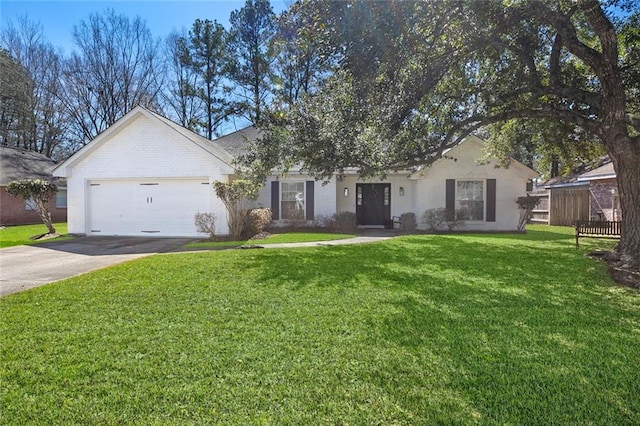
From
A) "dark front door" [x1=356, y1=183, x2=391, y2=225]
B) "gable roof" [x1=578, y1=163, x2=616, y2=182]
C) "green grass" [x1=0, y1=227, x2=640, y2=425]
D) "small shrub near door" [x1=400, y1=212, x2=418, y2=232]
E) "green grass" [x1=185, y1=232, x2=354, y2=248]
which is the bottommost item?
"green grass" [x1=0, y1=227, x2=640, y2=425]

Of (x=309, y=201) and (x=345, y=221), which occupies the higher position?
(x=309, y=201)

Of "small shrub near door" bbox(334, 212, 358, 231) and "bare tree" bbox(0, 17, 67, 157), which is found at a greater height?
"bare tree" bbox(0, 17, 67, 157)

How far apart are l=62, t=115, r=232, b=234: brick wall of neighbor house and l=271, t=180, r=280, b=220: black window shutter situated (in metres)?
2.90

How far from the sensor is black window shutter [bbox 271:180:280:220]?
15.7m

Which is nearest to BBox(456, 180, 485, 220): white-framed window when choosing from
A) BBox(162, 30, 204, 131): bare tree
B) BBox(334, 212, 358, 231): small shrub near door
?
BBox(334, 212, 358, 231): small shrub near door

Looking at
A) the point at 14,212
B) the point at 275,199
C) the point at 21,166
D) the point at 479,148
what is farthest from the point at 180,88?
the point at 479,148

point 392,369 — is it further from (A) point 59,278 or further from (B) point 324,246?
(B) point 324,246

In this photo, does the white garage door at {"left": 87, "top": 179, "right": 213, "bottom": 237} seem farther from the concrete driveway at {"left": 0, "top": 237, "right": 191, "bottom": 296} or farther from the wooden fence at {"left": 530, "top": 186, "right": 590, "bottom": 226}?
the wooden fence at {"left": 530, "top": 186, "right": 590, "bottom": 226}

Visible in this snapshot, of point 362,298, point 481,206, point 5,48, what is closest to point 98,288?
point 362,298

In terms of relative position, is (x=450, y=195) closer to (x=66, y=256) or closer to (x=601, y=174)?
(x=601, y=174)

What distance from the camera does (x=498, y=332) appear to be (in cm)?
389

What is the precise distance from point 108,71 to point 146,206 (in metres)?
21.1

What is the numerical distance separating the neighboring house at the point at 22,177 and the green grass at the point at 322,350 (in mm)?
17848

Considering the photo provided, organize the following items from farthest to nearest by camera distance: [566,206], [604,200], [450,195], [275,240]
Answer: [566,206], [604,200], [450,195], [275,240]
